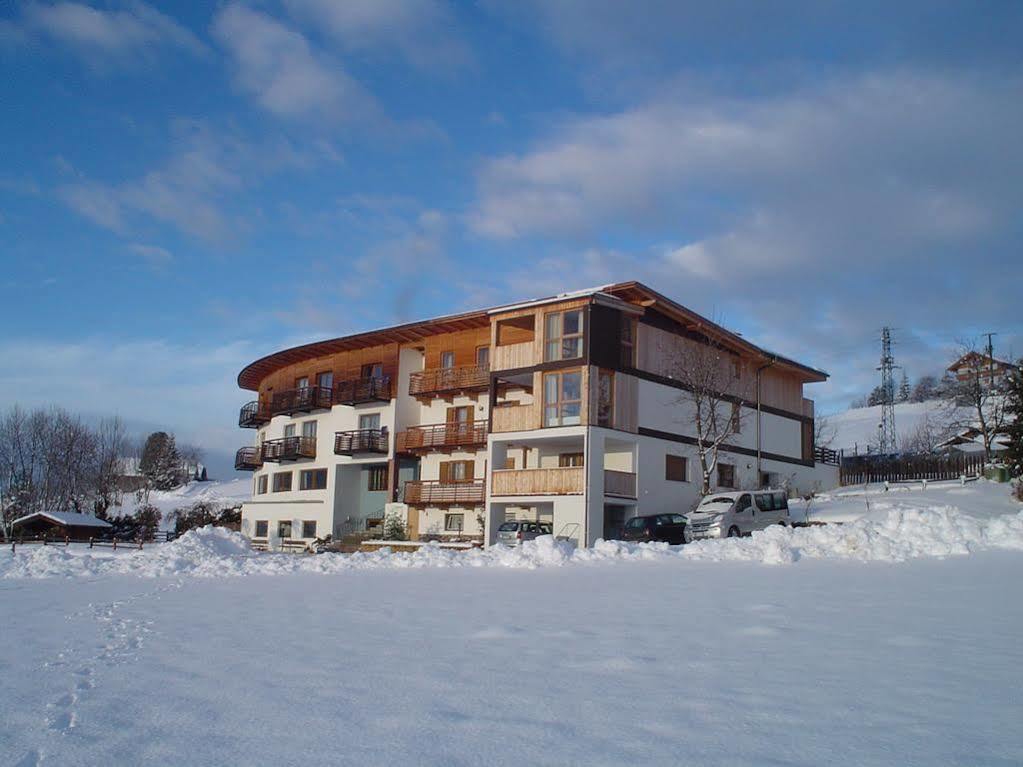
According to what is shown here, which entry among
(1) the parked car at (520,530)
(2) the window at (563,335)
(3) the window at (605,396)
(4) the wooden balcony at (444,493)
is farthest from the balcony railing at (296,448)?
(3) the window at (605,396)

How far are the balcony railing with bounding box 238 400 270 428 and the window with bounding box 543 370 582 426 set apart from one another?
23915mm

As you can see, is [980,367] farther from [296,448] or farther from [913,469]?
[296,448]

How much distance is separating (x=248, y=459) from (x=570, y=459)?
2471 centimetres

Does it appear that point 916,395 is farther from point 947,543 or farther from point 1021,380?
point 947,543

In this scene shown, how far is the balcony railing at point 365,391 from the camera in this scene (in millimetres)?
41875

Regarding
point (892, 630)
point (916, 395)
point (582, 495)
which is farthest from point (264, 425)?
point (916, 395)

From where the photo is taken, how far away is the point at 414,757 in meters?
4.82

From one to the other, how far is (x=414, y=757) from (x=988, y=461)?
45205mm

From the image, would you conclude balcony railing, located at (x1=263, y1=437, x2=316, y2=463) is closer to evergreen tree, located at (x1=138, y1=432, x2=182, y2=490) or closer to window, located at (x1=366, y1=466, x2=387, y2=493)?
window, located at (x1=366, y1=466, x2=387, y2=493)

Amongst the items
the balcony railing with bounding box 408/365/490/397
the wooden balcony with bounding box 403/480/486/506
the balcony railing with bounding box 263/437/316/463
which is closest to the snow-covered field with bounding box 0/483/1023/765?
the wooden balcony with bounding box 403/480/486/506

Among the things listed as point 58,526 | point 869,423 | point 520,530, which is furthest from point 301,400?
point 869,423

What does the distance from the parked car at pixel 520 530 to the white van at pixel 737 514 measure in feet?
19.3

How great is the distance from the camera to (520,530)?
31094 millimetres

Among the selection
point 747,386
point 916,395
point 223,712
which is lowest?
point 223,712
